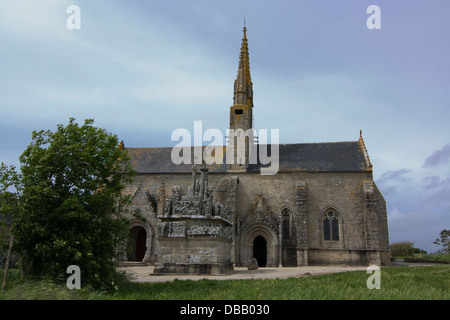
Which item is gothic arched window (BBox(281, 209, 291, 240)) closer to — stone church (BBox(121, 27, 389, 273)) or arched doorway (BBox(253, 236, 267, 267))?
stone church (BBox(121, 27, 389, 273))

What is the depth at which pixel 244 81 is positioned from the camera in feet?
105

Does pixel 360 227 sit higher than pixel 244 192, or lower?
lower

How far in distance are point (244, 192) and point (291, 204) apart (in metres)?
3.94

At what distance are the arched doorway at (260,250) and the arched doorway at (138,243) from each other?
29.9 ft

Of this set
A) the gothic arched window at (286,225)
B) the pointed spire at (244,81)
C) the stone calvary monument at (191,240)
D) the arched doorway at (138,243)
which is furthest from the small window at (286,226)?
the stone calvary monument at (191,240)

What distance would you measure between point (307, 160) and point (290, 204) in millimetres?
4274

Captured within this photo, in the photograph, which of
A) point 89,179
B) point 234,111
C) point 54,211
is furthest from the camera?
point 234,111

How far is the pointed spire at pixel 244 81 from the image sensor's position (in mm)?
31625

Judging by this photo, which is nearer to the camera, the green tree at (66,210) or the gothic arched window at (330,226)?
the green tree at (66,210)

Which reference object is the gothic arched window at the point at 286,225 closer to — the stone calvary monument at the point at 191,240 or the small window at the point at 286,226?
the small window at the point at 286,226

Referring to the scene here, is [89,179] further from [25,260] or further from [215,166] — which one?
[215,166]

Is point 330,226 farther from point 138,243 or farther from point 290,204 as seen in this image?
point 138,243
